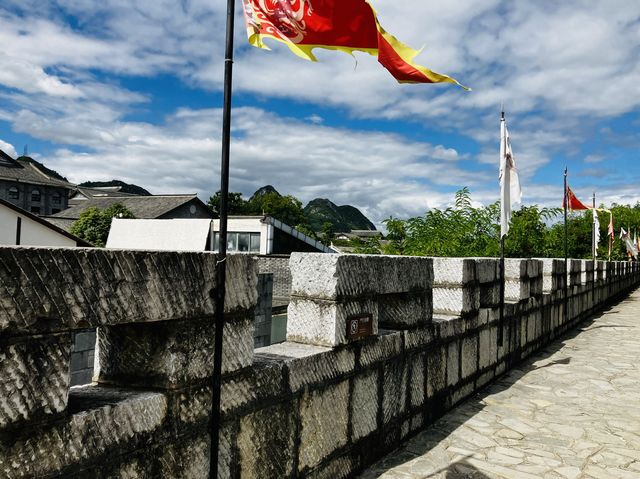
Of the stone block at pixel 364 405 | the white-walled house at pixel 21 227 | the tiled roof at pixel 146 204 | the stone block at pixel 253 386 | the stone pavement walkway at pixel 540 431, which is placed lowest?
the stone pavement walkway at pixel 540 431

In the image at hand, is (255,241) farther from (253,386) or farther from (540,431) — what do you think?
(253,386)

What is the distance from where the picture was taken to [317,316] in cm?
323

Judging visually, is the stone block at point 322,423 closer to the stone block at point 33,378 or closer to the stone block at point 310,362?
the stone block at point 310,362

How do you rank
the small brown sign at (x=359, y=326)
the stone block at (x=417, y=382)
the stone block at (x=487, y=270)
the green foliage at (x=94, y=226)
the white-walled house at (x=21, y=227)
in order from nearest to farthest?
the small brown sign at (x=359, y=326)
the stone block at (x=417, y=382)
the stone block at (x=487, y=270)
the white-walled house at (x=21, y=227)
the green foliage at (x=94, y=226)

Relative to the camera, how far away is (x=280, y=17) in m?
2.96

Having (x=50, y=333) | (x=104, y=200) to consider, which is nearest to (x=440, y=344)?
(x=50, y=333)

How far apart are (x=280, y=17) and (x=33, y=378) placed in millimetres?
2188

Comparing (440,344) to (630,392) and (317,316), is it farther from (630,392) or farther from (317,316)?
(630,392)

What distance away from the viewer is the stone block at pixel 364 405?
3.46m

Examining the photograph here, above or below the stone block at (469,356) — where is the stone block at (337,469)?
below

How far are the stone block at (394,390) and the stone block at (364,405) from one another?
0.12 metres

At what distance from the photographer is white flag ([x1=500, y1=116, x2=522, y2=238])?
666 centimetres

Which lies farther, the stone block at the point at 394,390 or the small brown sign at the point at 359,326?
the stone block at the point at 394,390

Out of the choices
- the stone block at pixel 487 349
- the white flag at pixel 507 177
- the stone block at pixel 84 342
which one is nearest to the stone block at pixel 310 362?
the stone block at pixel 487 349
